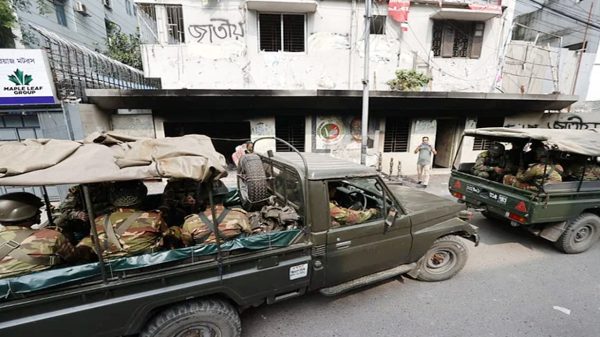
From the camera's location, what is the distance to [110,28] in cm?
1541

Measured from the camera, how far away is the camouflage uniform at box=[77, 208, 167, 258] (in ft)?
7.27

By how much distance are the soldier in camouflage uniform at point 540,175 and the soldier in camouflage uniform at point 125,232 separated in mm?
5548

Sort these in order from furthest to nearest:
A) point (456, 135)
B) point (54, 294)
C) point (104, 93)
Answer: point (456, 135), point (104, 93), point (54, 294)

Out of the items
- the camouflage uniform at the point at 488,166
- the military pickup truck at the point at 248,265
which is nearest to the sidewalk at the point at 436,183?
the camouflage uniform at the point at 488,166

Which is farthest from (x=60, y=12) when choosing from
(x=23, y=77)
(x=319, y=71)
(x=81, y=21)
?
(x=319, y=71)

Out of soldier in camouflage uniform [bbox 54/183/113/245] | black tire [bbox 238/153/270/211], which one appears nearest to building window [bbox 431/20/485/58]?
black tire [bbox 238/153/270/211]

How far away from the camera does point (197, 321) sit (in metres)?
2.38

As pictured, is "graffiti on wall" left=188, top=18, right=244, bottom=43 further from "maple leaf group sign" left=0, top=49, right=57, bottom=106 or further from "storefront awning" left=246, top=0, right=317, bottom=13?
"maple leaf group sign" left=0, top=49, right=57, bottom=106

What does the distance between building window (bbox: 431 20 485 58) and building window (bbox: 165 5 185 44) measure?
9198mm

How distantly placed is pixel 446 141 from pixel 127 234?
12.1 metres

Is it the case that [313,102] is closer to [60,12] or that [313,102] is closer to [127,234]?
[127,234]


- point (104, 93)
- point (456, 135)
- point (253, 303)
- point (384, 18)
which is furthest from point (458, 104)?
point (104, 93)

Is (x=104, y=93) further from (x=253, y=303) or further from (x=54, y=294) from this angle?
(x=253, y=303)

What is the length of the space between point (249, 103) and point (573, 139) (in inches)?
300
